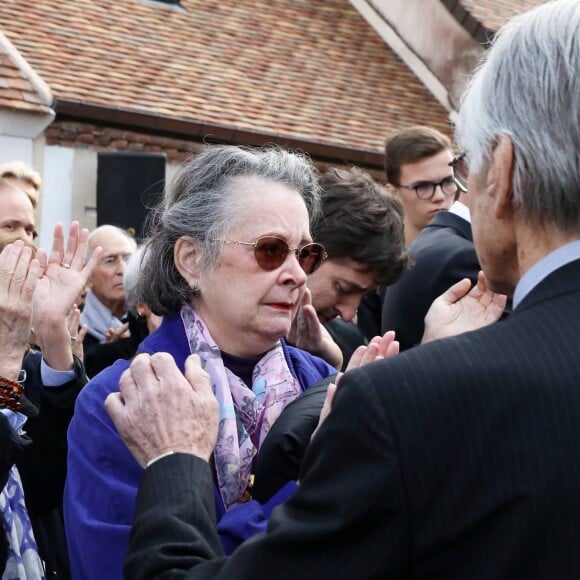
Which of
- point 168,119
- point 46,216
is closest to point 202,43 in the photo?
point 168,119

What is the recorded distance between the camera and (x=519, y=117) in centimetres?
190

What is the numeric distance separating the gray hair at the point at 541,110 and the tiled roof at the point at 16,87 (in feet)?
42.5

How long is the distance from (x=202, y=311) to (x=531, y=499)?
5.97 feet

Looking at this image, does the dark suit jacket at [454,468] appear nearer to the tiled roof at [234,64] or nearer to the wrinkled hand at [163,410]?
the wrinkled hand at [163,410]

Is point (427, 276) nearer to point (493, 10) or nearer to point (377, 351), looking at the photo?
point (377, 351)

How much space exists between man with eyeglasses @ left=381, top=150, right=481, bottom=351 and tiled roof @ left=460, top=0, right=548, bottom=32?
15.6 meters

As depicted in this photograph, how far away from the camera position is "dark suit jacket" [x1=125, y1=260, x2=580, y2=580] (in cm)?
173

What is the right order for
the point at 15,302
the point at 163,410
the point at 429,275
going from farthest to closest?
the point at 429,275 < the point at 15,302 < the point at 163,410

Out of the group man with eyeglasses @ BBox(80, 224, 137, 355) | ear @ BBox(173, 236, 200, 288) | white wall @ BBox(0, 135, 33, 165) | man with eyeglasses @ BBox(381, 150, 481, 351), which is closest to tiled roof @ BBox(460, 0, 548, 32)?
white wall @ BBox(0, 135, 33, 165)

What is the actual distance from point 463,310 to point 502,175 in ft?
5.11

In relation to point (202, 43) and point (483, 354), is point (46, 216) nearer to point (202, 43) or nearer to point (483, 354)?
point (202, 43)

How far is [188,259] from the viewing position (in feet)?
11.5

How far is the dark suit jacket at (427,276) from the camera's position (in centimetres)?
434

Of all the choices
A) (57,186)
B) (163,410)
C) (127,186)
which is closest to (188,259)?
(163,410)
